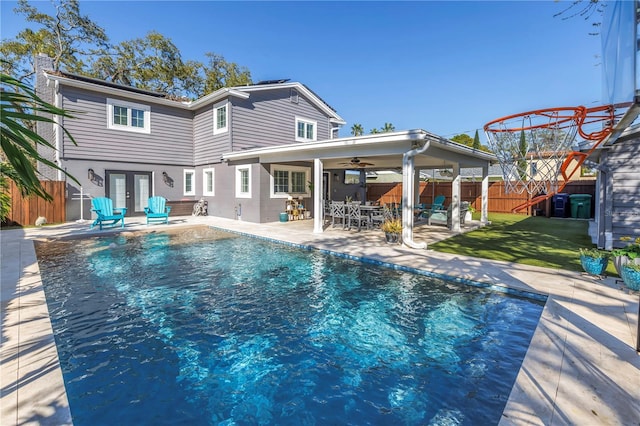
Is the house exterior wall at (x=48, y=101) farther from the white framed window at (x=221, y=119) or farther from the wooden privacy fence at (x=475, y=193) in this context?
the wooden privacy fence at (x=475, y=193)

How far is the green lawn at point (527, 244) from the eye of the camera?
673cm

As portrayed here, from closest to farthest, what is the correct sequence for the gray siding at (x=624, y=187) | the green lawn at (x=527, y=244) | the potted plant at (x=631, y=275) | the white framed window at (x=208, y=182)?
the potted plant at (x=631, y=275), the green lawn at (x=527, y=244), the gray siding at (x=624, y=187), the white framed window at (x=208, y=182)

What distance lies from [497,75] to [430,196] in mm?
6995

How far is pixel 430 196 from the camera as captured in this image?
1908 centimetres

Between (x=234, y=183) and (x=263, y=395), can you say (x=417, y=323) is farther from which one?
(x=234, y=183)

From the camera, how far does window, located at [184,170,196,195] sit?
1584cm

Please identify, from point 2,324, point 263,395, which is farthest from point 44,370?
point 263,395

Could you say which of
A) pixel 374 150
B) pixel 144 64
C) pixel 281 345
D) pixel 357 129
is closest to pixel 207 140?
pixel 374 150

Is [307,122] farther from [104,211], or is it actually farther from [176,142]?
[104,211]

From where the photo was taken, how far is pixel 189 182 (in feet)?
52.5

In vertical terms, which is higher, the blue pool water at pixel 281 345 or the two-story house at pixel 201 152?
the two-story house at pixel 201 152

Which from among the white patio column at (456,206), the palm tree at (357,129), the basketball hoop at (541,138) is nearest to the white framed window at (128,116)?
the white patio column at (456,206)

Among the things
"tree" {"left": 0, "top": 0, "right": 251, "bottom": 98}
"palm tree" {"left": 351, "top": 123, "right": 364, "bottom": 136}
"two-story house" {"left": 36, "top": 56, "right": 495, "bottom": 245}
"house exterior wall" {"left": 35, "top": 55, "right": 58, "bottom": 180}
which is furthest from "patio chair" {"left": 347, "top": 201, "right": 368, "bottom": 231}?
"palm tree" {"left": 351, "top": 123, "right": 364, "bottom": 136}

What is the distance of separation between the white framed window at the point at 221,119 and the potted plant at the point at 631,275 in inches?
512
